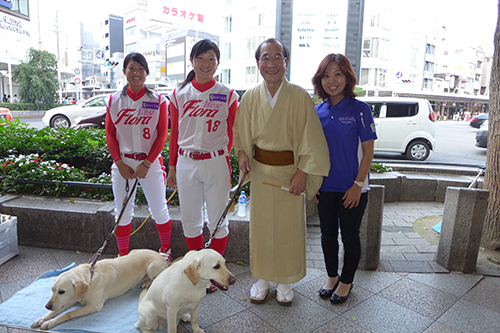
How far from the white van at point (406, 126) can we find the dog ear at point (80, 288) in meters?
8.95

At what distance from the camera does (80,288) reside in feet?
7.77

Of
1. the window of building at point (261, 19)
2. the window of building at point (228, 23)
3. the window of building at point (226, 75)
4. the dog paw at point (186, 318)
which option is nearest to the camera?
the dog paw at point (186, 318)

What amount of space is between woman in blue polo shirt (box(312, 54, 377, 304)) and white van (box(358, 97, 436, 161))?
758 centimetres

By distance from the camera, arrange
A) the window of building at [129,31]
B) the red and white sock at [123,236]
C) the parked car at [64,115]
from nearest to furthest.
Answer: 1. the red and white sock at [123,236]
2. the parked car at [64,115]
3. the window of building at [129,31]

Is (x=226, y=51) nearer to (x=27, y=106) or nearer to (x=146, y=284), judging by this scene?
(x=27, y=106)

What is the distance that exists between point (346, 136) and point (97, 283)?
2.17 meters

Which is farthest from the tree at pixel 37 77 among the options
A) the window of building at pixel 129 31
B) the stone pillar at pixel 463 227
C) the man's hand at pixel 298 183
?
the window of building at pixel 129 31

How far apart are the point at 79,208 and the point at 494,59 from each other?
512 centimetres

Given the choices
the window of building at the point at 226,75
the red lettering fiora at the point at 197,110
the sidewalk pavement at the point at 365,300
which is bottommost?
the sidewalk pavement at the point at 365,300

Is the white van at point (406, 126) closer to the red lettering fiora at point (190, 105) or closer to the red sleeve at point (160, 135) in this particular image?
the red sleeve at point (160, 135)

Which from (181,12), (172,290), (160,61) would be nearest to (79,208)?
(172,290)

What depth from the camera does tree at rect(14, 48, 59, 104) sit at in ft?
77.4

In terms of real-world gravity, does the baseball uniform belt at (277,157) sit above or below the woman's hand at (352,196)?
above

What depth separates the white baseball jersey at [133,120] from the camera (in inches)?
119
